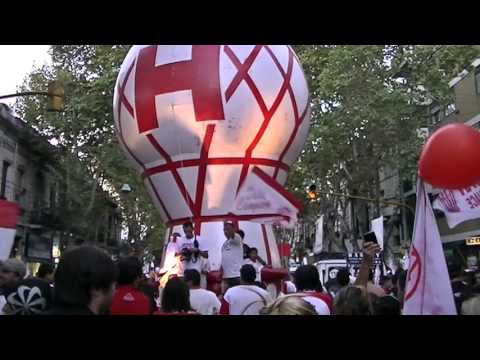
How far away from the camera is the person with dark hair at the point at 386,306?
4.58 m

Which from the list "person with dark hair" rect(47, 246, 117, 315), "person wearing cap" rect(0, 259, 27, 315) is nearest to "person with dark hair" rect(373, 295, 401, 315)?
"person with dark hair" rect(47, 246, 117, 315)

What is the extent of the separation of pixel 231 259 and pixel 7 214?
171 inches

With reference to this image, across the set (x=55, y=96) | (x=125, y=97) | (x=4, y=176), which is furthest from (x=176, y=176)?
(x=4, y=176)

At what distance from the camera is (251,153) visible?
12094 millimetres

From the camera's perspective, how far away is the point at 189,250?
423 inches

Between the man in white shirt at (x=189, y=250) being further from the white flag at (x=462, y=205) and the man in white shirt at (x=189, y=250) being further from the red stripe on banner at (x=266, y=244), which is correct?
the white flag at (x=462, y=205)

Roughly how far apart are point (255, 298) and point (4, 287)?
7.49 ft

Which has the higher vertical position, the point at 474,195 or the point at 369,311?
the point at 474,195

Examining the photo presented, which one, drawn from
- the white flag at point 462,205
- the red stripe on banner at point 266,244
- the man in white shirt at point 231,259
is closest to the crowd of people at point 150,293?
the white flag at point 462,205

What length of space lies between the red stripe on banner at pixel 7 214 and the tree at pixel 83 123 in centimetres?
2073

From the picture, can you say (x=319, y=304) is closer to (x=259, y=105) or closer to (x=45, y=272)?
(x=45, y=272)

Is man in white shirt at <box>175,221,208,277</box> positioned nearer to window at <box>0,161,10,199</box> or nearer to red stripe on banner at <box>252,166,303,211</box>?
red stripe on banner at <box>252,166,303,211</box>
